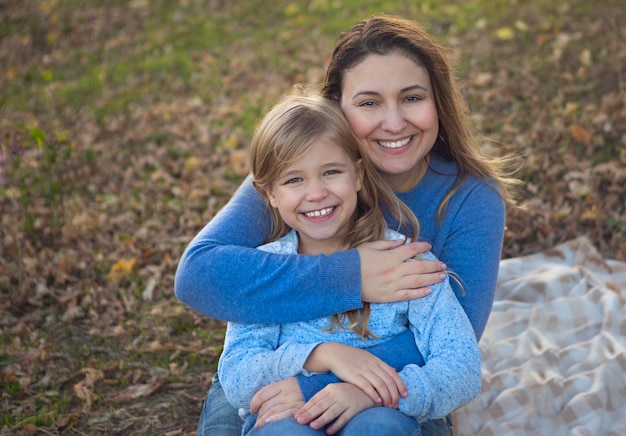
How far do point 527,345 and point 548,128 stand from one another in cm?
283

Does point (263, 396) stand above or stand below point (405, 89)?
below

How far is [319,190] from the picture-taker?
2664 millimetres

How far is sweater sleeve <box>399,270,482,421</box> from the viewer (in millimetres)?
2430

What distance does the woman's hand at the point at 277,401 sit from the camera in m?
2.44

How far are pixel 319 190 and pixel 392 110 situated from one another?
545mm

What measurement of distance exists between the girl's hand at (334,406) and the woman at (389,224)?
0.09 m

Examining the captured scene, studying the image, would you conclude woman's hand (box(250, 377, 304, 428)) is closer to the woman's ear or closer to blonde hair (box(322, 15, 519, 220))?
the woman's ear

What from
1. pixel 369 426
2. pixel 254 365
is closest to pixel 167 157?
pixel 254 365

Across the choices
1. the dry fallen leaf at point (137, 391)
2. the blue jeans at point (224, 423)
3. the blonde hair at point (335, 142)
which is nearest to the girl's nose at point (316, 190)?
the blonde hair at point (335, 142)

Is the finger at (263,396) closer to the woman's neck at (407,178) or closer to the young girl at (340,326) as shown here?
the young girl at (340,326)

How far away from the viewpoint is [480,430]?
336 cm

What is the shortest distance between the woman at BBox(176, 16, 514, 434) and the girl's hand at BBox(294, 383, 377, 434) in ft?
0.29

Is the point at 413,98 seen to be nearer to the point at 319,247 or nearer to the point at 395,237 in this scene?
the point at 395,237

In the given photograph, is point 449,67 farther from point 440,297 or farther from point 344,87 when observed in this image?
point 440,297
